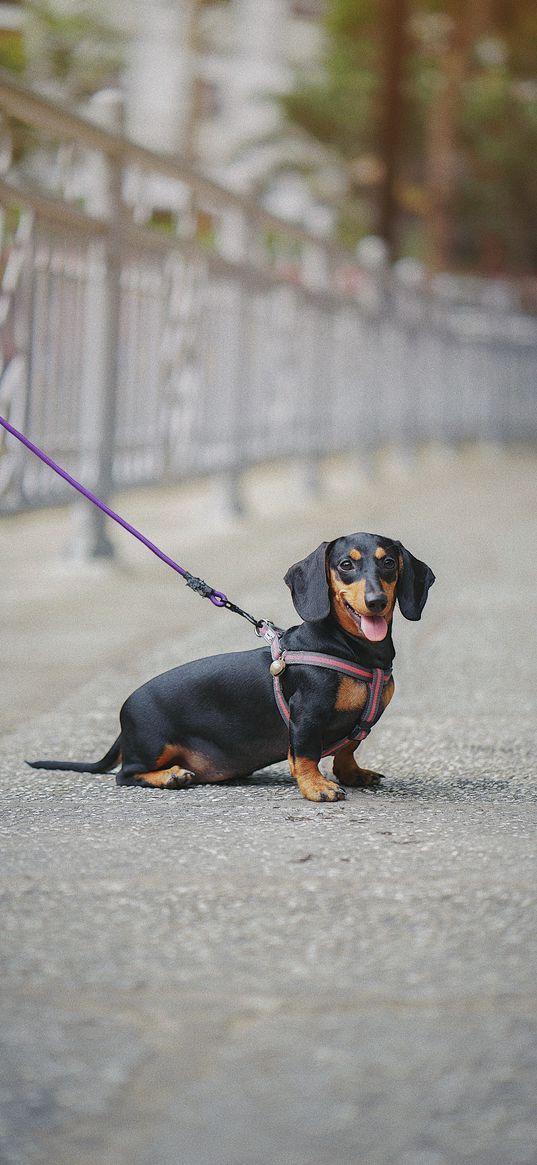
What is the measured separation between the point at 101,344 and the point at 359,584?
420cm

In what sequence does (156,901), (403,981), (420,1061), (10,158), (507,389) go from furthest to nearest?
(507,389) → (10,158) → (156,901) → (403,981) → (420,1061)

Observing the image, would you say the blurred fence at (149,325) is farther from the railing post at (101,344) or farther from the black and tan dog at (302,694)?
the black and tan dog at (302,694)

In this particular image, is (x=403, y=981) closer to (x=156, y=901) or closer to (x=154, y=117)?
(x=156, y=901)

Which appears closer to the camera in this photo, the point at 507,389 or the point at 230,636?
the point at 230,636

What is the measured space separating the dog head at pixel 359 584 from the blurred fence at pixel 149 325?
2959 mm

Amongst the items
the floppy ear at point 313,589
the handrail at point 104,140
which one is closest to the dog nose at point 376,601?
the floppy ear at point 313,589

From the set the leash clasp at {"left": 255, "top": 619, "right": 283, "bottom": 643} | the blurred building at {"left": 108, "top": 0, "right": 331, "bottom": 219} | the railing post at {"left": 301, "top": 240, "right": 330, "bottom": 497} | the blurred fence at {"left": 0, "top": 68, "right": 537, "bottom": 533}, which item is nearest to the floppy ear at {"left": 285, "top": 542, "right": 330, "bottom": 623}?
the leash clasp at {"left": 255, "top": 619, "right": 283, "bottom": 643}

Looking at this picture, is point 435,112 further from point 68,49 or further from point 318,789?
point 318,789

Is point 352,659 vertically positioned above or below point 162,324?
below

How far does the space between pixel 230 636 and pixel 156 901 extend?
3.29 metres

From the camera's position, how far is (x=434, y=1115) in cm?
221

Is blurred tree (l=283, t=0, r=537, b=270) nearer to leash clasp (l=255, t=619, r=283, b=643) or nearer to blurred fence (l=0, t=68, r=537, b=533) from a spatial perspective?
blurred fence (l=0, t=68, r=537, b=533)

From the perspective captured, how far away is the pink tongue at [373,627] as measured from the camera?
3688 millimetres

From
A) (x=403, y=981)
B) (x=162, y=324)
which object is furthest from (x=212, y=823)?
(x=162, y=324)
